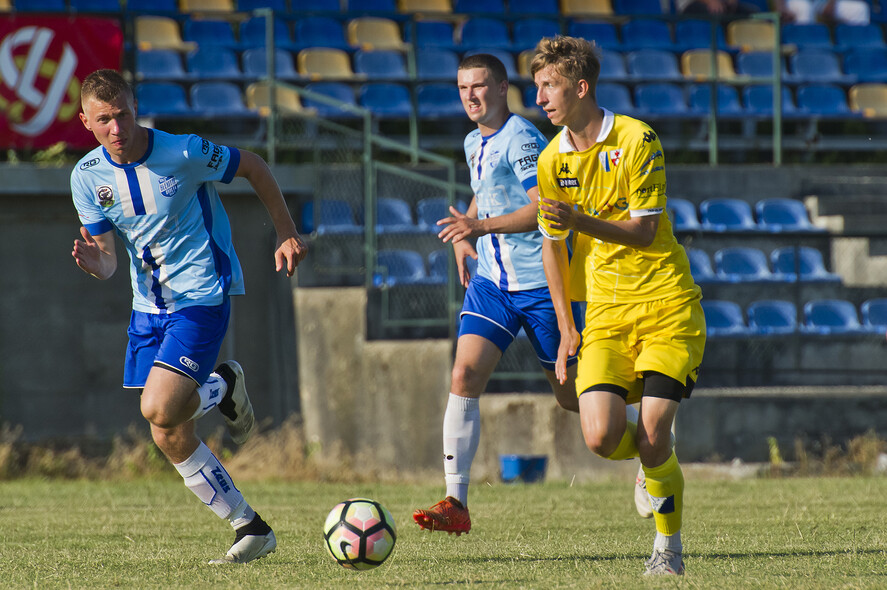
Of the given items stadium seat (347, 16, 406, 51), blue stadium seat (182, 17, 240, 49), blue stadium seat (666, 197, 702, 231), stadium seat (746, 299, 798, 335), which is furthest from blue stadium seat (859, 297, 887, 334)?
blue stadium seat (182, 17, 240, 49)

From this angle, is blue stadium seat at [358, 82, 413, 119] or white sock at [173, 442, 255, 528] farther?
blue stadium seat at [358, 82, 413, 119]

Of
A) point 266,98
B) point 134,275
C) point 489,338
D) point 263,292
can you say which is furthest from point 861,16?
point 134,275

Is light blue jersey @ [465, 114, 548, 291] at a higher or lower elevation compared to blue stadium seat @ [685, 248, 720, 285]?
higher

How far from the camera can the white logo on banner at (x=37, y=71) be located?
11.5 meters

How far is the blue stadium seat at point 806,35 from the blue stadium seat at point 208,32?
8.11m

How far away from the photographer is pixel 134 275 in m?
5.71

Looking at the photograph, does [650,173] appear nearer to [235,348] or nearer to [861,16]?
[235,348]

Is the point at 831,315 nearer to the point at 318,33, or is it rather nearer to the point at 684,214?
the point at 684,214

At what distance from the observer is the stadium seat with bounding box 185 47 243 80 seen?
14.5 m

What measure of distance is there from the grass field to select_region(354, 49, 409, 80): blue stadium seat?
7052mm

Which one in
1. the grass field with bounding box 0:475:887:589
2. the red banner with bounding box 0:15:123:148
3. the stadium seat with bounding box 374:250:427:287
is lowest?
the grass field with bounding box 0:475:887:589

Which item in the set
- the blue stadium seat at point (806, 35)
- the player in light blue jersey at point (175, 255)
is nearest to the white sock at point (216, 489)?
the player in light blue jersey at point (175, 255)

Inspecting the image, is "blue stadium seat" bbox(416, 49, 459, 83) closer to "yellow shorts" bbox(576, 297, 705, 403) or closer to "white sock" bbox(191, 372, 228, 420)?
"white sock" bbox(191, 372, 228, 420)

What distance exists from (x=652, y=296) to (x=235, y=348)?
7444 mm
